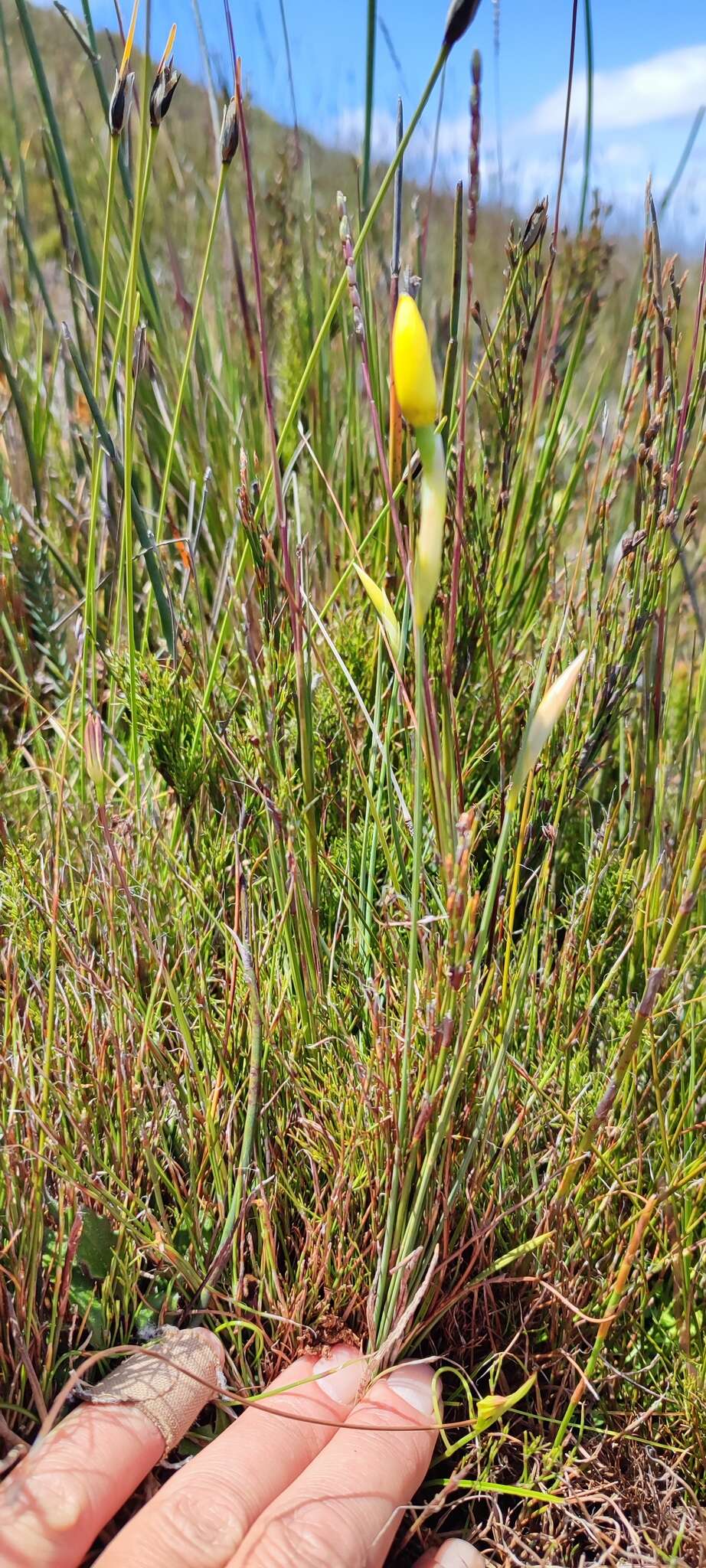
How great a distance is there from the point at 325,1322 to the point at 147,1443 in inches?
7.0

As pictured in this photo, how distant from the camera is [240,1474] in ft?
2.44

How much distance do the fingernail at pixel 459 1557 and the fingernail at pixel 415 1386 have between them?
0.09 meters

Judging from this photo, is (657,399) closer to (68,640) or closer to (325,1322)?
(325,1322)

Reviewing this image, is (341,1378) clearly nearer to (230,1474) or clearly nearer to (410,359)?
(230,1474)

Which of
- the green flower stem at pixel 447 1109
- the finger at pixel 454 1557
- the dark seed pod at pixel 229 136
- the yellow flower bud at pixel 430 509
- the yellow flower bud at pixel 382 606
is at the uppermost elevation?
the dark seed pod at pixel 229 136

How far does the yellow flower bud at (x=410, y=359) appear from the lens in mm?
534

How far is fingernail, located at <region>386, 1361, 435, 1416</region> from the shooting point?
2.62 ft

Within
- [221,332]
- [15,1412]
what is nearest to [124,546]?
[15,1412]

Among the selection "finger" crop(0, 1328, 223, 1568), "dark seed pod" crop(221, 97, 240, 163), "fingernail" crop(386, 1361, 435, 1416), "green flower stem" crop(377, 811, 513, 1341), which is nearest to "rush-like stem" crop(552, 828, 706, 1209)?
"green flower stem" crop(377, 811, 513, 1341)

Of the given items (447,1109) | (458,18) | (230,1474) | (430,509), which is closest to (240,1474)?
(230,1474)

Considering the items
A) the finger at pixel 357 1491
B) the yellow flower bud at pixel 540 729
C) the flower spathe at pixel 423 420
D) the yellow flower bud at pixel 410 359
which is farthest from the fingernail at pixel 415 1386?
the yellow flower bud at pixel 410 359

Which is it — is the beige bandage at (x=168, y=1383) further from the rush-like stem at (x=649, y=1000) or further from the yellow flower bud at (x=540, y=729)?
the yellow flower bud at (x=540, y=729)

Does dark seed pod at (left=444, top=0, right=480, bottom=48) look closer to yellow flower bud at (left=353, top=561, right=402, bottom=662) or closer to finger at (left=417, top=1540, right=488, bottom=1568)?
yellow flower bud at (left=353, top=561, right=402, bottom=662)

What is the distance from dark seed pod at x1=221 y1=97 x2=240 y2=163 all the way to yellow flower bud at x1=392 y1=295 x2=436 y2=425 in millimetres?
322
